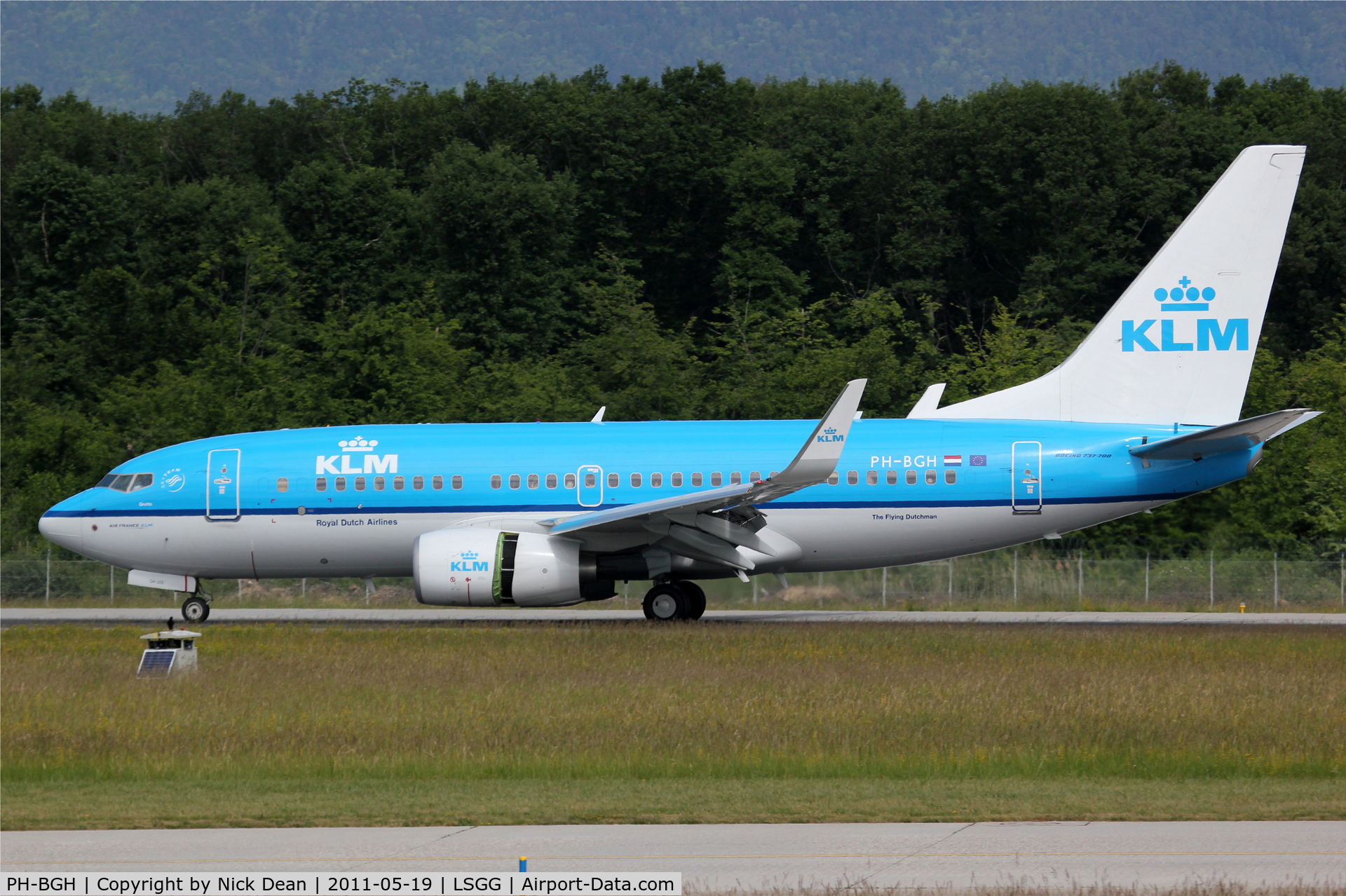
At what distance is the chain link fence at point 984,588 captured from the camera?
33.8 metres

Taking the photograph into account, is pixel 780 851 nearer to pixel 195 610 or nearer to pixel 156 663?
pixel 156 663

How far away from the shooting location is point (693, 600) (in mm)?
27359

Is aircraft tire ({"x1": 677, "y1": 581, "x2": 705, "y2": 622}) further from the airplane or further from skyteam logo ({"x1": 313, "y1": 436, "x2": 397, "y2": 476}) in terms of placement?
skyteam logo ({"x1": 313, "y1": 436, "x2": 397, "y2": 476})

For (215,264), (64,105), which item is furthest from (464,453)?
(64,105)

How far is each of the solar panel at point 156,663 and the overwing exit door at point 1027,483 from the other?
14.7 metres

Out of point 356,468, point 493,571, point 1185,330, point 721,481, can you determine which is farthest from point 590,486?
point 1185,330

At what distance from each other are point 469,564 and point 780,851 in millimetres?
15449

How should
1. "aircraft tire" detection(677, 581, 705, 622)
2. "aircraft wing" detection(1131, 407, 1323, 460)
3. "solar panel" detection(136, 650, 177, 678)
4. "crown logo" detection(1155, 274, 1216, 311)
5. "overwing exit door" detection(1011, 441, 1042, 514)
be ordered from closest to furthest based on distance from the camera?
1. "solar panel" detection(136, 650, 177, 678)
2. "aircraft wing" detection(1131, 407, 1323, 460)
3. "overwing exit door" detection(1011, 441, 1042, 514)
4. "aircraft tire" detection(677, 581, 705, 622)
5. "crown logo" detection(1155, 274, 1216, 311)

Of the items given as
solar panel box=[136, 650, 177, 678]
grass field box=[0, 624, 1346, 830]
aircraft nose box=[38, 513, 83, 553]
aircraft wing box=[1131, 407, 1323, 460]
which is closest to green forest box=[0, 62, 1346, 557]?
aircraft nose box=[38, 513, 83, 553]

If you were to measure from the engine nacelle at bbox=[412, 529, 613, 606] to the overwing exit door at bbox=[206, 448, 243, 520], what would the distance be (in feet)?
14.4

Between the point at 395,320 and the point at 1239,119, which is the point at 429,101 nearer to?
the point at 395,320

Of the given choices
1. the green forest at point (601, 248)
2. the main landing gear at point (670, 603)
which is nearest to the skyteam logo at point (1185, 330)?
the main landing gear at point (670, 603)

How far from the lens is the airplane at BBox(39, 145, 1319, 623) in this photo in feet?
85.1

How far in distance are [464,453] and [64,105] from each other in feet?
224
